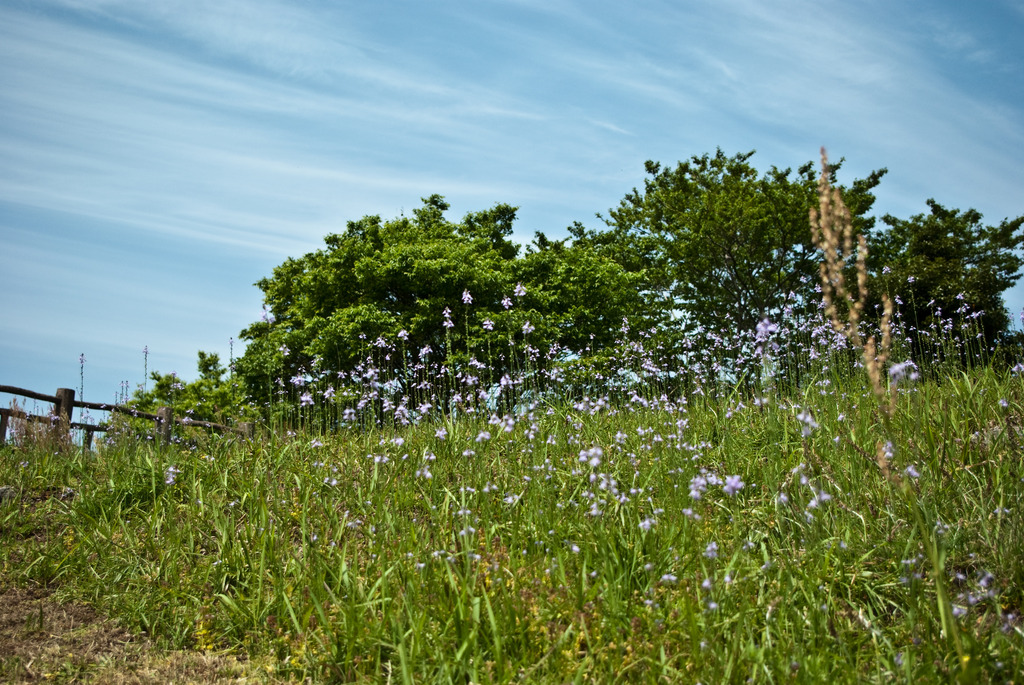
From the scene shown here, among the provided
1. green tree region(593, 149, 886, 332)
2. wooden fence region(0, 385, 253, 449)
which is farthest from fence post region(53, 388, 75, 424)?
green tree region(593, 149, 886, 332)

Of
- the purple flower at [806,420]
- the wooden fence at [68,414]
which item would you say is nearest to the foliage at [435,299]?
the wooden fence at [68,414]

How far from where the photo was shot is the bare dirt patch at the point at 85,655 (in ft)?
14.8

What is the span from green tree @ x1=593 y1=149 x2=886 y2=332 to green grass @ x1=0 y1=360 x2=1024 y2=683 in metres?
18.0

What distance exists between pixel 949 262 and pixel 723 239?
23.3 feet

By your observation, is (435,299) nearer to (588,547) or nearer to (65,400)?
(65,400)

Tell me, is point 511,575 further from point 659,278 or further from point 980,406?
point 659,278

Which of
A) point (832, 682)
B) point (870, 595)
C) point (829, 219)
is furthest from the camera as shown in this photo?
point (870, 595)

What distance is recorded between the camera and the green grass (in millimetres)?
3670

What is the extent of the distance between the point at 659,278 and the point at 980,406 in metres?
21.3

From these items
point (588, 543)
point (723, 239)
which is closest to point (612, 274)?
point (723, 239)

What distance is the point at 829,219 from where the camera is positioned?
7.23ft

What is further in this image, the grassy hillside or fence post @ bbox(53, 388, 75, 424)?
fence post @ bbox(53, 388, 75, 424)

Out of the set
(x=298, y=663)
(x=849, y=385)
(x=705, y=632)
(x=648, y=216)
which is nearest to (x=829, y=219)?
(x=705, y=632)

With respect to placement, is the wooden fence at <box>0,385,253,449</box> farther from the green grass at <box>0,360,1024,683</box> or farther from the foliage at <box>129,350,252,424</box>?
the foliage at <box>129,350,252,424</box>
